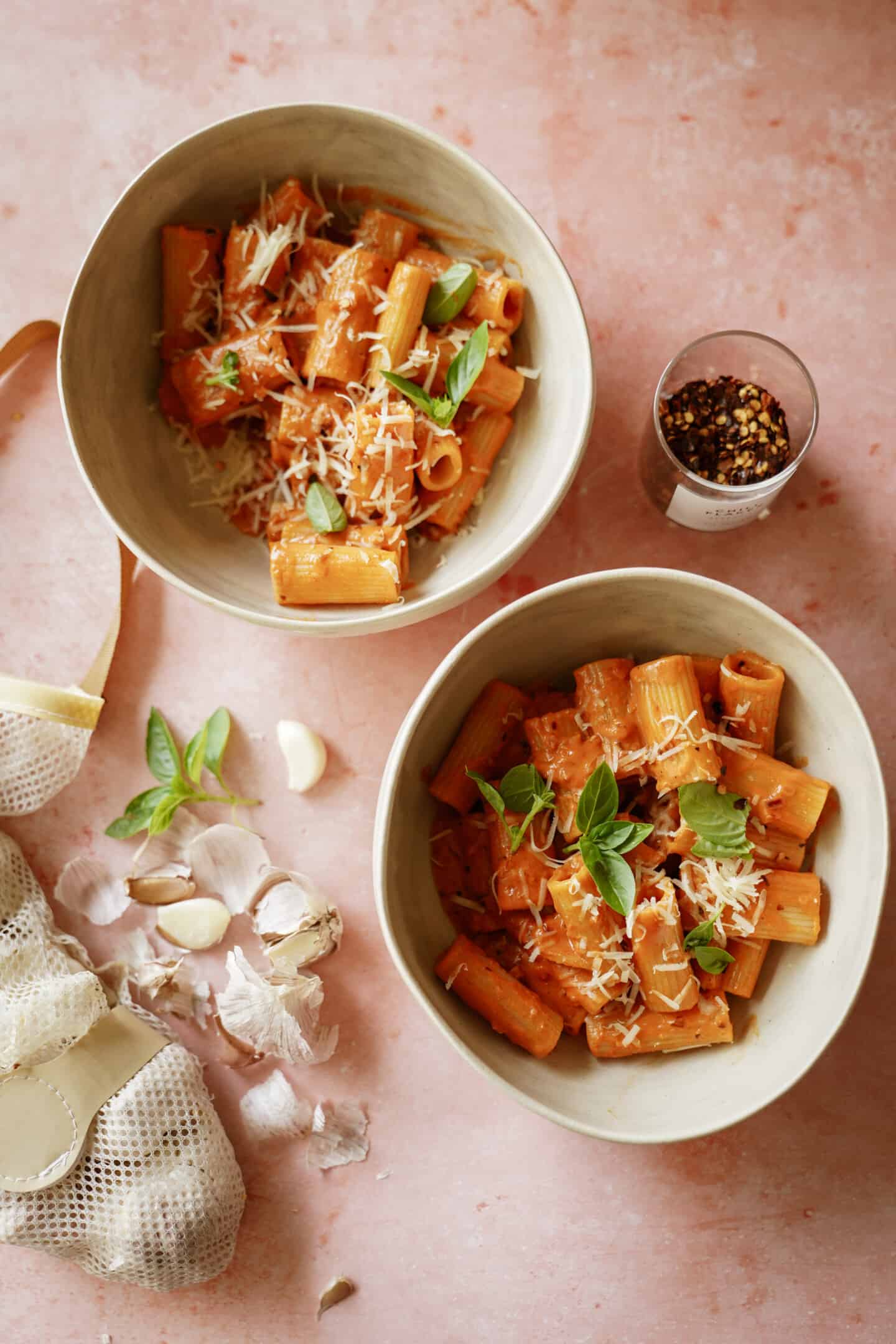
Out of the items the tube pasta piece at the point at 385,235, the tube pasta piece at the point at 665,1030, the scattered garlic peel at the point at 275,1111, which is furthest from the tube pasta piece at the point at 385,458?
the scattered garlic peel at the point at 275,1111

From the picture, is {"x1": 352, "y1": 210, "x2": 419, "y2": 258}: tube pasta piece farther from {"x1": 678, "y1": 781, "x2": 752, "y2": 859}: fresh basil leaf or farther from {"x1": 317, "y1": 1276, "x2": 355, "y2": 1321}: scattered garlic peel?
{"x1": 317, "y1": 1276, "x2": 355, "y2": 1321}: scattered garlic peel

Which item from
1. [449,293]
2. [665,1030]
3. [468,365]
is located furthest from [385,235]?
[665,1030]

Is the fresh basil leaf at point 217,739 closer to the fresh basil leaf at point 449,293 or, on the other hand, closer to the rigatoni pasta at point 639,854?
the rigatoni pasta at point 639,854

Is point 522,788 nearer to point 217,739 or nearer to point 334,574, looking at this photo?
point 334,574

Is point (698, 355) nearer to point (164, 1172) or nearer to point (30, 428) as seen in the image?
point (30, 428)

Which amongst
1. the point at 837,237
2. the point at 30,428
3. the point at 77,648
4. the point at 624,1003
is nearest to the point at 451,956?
the point at 624,1003
